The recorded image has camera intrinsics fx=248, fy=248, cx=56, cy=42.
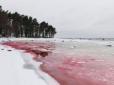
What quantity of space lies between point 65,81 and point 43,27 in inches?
5039

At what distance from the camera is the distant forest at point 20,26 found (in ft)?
311

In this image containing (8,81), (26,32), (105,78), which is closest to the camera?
(8,81)

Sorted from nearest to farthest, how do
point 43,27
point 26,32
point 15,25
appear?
point 15,25
point 26,32
point 43,27

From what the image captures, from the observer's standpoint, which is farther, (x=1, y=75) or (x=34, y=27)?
(x=34, y=27)

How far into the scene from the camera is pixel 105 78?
1598 cm

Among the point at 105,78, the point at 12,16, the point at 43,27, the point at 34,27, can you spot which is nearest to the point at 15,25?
the point at 12,16

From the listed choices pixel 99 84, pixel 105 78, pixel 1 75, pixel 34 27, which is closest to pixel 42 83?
pixel 1 75

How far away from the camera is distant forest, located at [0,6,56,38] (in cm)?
9469

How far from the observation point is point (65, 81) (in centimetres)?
1436

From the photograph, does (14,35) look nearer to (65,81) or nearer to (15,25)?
(15,25)

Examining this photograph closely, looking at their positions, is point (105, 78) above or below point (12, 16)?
below

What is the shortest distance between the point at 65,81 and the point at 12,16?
99.0 meters

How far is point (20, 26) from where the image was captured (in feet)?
378

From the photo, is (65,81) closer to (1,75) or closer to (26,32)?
(1,75)
